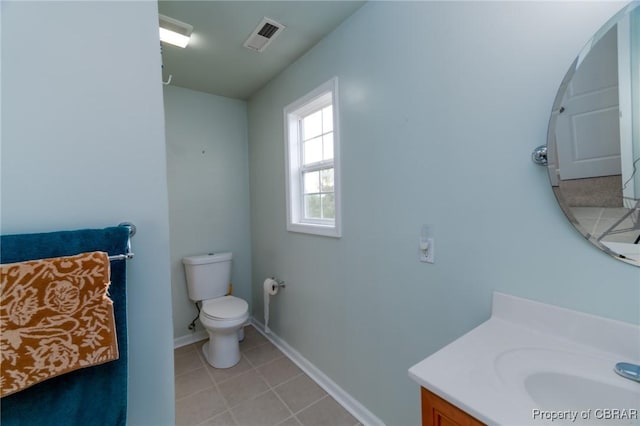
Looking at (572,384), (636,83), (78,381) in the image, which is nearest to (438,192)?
(636,83)

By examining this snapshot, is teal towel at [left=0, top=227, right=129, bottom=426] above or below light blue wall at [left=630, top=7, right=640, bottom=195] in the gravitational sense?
below

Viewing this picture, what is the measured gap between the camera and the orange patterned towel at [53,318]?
0.64m

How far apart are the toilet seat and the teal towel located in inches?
53.1

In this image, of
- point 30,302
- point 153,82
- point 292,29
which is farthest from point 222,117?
point 30,302

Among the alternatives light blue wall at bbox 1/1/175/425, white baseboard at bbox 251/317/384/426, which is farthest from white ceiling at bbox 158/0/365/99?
white baseboard at bbox 251/317/384/426

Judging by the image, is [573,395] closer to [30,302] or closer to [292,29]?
[30,302]

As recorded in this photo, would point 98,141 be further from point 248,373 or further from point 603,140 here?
point 248,373

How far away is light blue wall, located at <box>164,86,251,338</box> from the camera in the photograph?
255cm

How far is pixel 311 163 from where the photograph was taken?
7.16 feet

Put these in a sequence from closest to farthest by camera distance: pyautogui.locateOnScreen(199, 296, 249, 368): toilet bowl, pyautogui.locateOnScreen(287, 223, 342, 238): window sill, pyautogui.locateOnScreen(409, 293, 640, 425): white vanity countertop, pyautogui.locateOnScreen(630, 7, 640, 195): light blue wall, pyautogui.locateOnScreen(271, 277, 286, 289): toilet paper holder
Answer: pyautogui.locateOnScreen(409, 293, 640, 425): white vanity countertop, pyautogui.locateOnScreen(630, 7, 640, 195): light blue wall, pyautogui.locateOnScreen(287, 223, 342, 238): window sill, pyautogui.locateOnScreen(199, 296, 249, 368): toilet bowl, pyautogui.locateOnScreen(271, 277, 286, 289): toilet paper holder

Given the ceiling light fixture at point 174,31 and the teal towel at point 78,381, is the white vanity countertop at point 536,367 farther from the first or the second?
the ceiling light fixture at point 174,31

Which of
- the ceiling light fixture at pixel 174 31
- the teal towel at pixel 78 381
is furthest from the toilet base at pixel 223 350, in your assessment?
the ceiling light fixture at pixel 174 31

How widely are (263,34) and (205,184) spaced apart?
1541mm

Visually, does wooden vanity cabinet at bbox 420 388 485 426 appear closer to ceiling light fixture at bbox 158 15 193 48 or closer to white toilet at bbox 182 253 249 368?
white toilet at bbox 182 253 249 368
